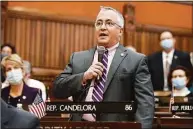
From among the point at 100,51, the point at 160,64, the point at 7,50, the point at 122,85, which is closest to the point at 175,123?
Result: the point at 122,85

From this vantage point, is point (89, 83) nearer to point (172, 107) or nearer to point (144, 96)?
point (144, 96)

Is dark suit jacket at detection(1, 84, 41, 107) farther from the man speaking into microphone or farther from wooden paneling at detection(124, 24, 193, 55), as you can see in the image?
wooden paneling at detection(124, 24, 193, 55)

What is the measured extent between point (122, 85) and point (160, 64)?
12.4ft

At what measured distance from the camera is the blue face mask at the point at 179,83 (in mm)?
5602

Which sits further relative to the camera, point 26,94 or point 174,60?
point 174,60

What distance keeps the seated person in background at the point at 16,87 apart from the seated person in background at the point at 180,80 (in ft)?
5.38

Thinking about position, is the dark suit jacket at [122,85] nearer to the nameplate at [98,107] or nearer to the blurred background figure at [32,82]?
the nameplate at [98,107]

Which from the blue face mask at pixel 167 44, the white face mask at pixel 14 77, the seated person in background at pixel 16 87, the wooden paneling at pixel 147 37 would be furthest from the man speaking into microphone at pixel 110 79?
the wooden paneling at pixel 147 37

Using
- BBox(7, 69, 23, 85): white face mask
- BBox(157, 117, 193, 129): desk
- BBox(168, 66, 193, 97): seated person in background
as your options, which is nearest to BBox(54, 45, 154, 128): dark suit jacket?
BBox(157, 117, 193, 129): desk

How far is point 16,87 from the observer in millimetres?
5066

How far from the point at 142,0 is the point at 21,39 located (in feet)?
7.01

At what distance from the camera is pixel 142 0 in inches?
332

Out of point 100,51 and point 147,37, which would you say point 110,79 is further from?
point 147,37

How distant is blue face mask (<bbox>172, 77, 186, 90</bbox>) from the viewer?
560cm
